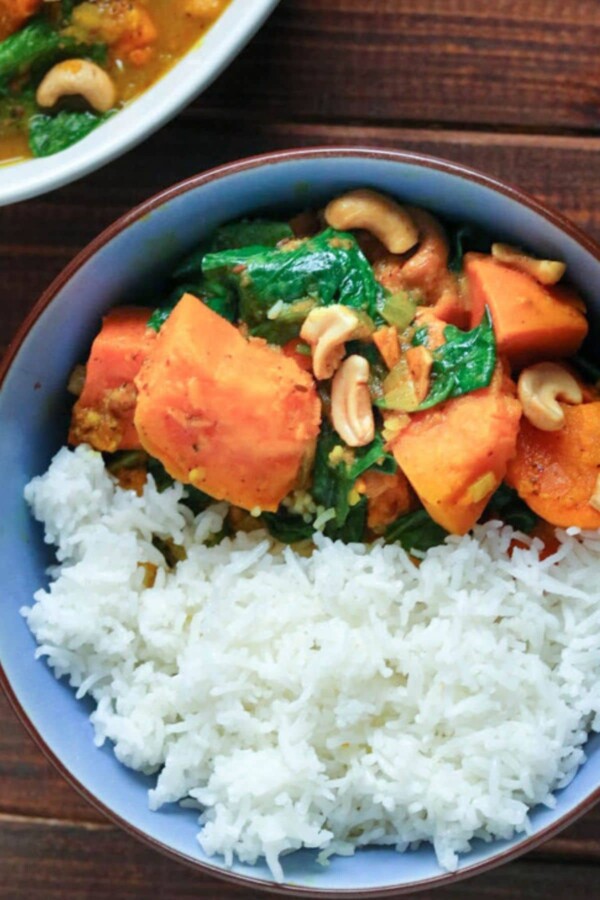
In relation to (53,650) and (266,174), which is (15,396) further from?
(266,174)

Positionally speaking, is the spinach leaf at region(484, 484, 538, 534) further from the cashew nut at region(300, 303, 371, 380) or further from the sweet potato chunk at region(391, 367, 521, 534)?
the cashew nut at region(300, 303, 371, 380)

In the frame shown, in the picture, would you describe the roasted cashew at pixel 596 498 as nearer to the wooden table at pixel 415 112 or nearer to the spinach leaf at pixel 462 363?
the spinach leaf at pixel 462 363

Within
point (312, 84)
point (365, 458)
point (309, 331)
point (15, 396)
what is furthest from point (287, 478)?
point (312, 84)

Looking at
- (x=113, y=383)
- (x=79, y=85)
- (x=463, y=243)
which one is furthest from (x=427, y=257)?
(x=79, y=85)

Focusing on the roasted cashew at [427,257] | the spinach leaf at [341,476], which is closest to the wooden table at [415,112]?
the roasted cashew at [427,257]

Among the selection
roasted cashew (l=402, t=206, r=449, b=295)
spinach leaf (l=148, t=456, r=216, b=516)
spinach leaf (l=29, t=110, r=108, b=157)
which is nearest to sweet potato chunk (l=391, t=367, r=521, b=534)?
roasted cashew (l=402, t=206, r=449, b=295)

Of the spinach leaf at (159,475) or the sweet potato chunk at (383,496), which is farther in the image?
the spinach leaf at (159,475)

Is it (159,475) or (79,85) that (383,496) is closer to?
(159,475)
